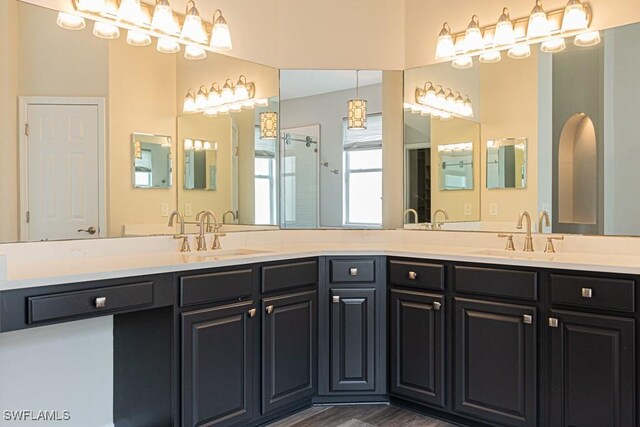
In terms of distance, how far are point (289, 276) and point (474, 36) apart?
183 cm

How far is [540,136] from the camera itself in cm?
284

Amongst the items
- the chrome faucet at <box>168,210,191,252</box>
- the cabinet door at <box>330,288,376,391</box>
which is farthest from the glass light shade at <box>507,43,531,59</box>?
the chrome faucet at <box>168,210,191,252</box>

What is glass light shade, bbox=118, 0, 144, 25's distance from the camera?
2.50m

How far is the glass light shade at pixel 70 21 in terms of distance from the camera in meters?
2.30

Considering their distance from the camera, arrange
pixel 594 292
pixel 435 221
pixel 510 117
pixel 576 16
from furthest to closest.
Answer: pixel 435 221 → pixel 510 117 → pixel 576 16 → pixel 594 292

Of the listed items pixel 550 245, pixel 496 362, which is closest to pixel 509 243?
pixel 550 245

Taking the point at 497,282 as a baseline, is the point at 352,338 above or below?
below

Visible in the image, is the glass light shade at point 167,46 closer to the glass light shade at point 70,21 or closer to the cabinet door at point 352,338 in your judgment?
the glass light shade at point 70,21

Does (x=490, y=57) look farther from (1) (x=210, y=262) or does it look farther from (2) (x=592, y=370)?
(1) (x=210, y=262)

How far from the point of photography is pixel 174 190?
277 centimetres

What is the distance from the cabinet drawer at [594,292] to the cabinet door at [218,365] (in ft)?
4.65

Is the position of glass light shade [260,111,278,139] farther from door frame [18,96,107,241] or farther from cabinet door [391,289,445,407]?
cabinet door [391,289,445,407]

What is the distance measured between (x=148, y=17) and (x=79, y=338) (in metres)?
1.67

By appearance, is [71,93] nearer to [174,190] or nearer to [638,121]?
[174,190]
